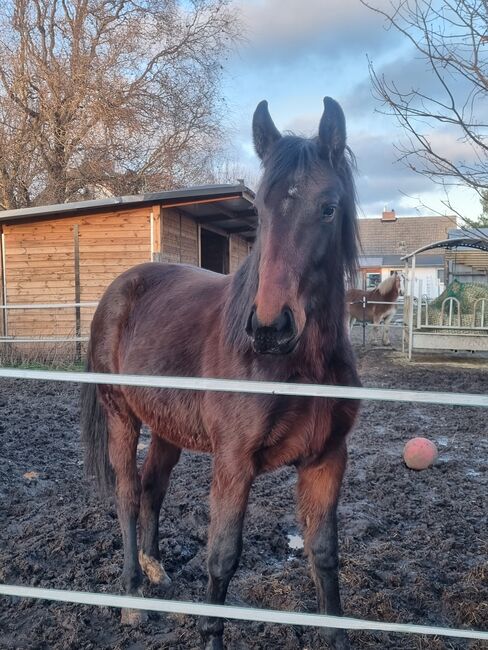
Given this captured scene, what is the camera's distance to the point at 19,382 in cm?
896

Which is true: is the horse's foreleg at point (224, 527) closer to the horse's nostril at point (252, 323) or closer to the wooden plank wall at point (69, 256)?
the horse's nostril at point (252, 323)

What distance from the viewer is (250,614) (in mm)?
1604

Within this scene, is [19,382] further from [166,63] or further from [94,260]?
[166,63]

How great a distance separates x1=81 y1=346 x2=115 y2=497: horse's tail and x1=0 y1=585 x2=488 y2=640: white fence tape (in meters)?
1.59

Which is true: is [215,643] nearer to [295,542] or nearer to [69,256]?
[295,542]

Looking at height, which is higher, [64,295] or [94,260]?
[94,260]

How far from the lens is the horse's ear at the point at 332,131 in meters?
2.03

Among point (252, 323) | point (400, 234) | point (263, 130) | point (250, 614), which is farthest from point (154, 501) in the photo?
point (400, 234)

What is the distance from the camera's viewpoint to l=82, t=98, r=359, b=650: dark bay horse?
188cm

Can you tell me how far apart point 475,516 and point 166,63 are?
760 inches

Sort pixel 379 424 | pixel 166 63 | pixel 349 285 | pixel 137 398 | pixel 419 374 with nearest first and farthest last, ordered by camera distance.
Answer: pixel 349 285 < pixel 137 398 < pixel 379 424 < pixel 419 374 < pixel 166 63

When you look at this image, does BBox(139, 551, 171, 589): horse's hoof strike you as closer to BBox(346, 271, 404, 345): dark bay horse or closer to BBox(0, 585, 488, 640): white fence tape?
BBox(0, 585, 488, 640): white fence tape

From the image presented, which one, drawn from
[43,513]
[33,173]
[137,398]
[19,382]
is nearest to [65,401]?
[19,382]

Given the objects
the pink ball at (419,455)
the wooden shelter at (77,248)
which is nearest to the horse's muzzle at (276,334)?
the pink ball at (419,455)
